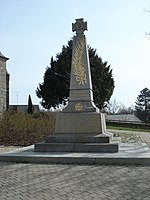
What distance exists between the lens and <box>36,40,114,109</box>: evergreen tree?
1535 inches

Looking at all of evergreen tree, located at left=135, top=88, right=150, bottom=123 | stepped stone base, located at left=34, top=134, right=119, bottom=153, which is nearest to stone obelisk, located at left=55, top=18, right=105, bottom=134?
stepped stone base, located at left=34, top=134, right=119, bottom=153

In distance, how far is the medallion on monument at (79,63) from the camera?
1264cm

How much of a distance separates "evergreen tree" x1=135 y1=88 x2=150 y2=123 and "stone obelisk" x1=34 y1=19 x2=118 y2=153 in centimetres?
6377

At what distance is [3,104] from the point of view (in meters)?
37.9

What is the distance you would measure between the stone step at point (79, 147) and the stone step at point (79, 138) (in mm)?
280

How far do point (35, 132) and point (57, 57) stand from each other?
2275 cm

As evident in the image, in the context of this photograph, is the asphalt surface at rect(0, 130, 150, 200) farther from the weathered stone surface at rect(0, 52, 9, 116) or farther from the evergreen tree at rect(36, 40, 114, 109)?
the evergreen tree at rect(36, 40, 114, 109)

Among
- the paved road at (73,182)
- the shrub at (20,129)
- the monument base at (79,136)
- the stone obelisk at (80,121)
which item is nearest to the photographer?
the paved road at (73,182)

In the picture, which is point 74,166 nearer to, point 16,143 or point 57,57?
point 16,143

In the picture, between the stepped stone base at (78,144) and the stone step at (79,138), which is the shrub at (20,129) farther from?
the stepped stone base at (78,144)

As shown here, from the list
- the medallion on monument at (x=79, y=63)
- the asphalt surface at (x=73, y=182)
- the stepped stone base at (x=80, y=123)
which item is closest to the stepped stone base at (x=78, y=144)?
the stepped stone base at (x=80, y=123)

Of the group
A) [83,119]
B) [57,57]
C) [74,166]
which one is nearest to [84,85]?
[83,119]

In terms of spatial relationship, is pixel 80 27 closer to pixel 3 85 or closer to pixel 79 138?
pixel 79 138

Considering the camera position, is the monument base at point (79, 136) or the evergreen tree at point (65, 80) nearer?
the monument base at point (79, 136)
